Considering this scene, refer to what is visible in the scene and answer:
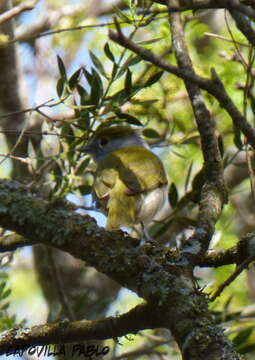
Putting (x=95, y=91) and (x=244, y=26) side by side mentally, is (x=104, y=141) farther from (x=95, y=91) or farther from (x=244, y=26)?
(x=244, y=26)

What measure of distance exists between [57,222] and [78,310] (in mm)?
1619

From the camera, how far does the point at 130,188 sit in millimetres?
3703

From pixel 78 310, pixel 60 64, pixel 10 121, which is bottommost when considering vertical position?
pixel 78 310

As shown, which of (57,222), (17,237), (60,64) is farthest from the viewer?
(60,64)

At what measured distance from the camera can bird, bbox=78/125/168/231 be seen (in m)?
3.55

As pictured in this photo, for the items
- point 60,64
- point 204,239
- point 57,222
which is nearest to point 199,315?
point 204,239

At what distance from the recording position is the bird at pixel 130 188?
11.7 feet

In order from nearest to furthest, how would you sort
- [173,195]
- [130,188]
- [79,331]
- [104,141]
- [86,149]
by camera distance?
[79,331]
[173,195]
[130,188]
[86,149]
[104,141]

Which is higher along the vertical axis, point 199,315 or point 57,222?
point 57,222

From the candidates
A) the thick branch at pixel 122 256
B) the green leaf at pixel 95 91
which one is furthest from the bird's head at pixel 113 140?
the thick branch at pixel 122 256

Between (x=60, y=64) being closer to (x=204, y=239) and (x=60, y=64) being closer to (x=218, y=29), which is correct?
(x=204, y=239)

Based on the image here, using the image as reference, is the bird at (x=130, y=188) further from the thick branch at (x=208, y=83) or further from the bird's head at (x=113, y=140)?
the thick branch at (x=208, y=83)

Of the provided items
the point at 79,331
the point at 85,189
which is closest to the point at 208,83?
the point at 79,331

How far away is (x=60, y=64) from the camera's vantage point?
2.91 meters
